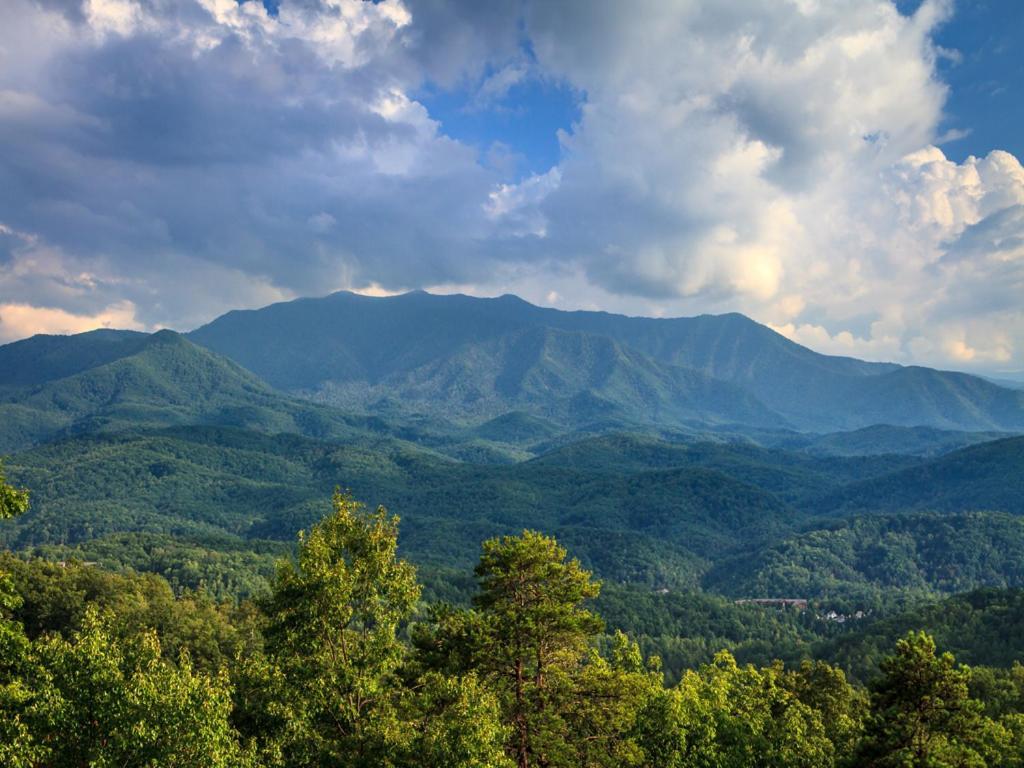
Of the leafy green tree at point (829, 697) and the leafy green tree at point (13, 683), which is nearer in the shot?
the leafy green tree at point (13, 683)

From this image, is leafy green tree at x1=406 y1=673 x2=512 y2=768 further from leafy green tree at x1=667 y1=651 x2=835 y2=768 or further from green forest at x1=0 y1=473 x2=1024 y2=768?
leafy green tree at x1=667 y1=651 x2=835 y2=768

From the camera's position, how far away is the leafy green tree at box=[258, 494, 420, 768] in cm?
2738

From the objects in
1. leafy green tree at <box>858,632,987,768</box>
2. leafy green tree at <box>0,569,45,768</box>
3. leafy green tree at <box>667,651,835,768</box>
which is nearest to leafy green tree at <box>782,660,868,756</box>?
leafy green tree at <box>667,651,835,768</box>

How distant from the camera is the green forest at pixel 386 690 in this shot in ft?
76.5

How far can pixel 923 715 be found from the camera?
88.2 feet

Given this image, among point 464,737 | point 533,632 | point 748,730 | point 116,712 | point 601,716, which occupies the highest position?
point 533,632

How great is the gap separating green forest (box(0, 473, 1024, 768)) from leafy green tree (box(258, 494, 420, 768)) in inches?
3.5

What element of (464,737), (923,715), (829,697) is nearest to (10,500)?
(464,737)

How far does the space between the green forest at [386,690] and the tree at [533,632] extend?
0.34ft

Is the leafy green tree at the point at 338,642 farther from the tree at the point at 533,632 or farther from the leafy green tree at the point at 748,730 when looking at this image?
the leafy green tree at the point at 748,730

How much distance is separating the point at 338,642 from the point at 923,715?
25878 millimetres

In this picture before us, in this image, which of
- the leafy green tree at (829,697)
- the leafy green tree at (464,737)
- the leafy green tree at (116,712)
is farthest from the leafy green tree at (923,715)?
the leafy green tree at (829,697)

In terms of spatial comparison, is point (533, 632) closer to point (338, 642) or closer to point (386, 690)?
point (386, 690)

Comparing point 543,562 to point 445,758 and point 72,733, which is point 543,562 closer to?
point 445,758
